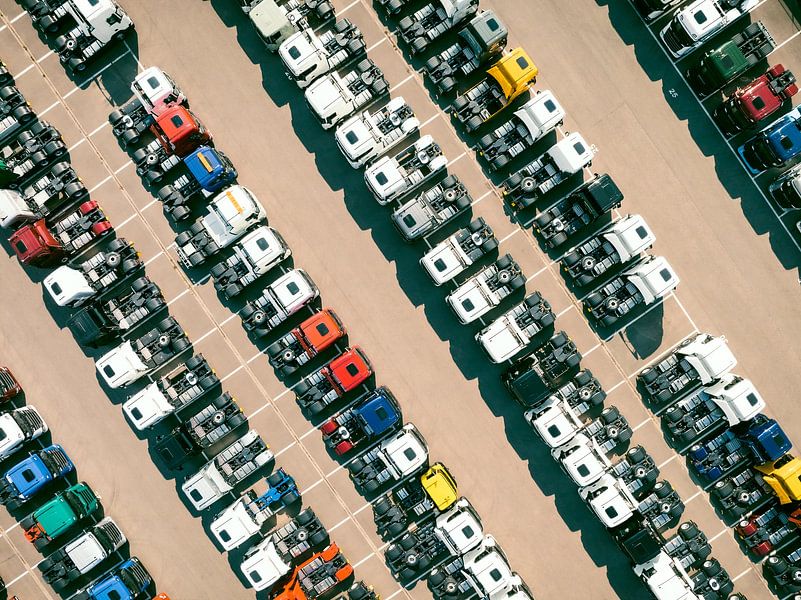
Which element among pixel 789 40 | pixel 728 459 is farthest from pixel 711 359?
pixel 789 40

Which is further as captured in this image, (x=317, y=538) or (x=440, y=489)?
(x=317, y=538)

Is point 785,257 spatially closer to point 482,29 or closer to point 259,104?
point 482,29

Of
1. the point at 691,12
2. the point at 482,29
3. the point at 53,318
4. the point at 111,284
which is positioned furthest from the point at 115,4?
the point at 691,12

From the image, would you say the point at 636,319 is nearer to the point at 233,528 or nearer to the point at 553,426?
the point at 553,426

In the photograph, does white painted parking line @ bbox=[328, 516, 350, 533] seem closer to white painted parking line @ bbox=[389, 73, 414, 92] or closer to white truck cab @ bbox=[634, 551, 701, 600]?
white truck cab @ bbox=[634, 551, 701, 600]

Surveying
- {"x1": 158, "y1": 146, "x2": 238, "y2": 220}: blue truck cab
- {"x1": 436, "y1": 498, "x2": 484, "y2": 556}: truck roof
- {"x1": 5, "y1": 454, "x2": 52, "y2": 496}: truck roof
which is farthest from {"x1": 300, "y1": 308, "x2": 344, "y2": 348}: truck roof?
{"x1": 5, "y1": 454, "x2": 52, "y2": 496}: truck roof

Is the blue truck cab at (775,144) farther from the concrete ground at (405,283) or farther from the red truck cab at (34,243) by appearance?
the red truck cab at (34,243)
